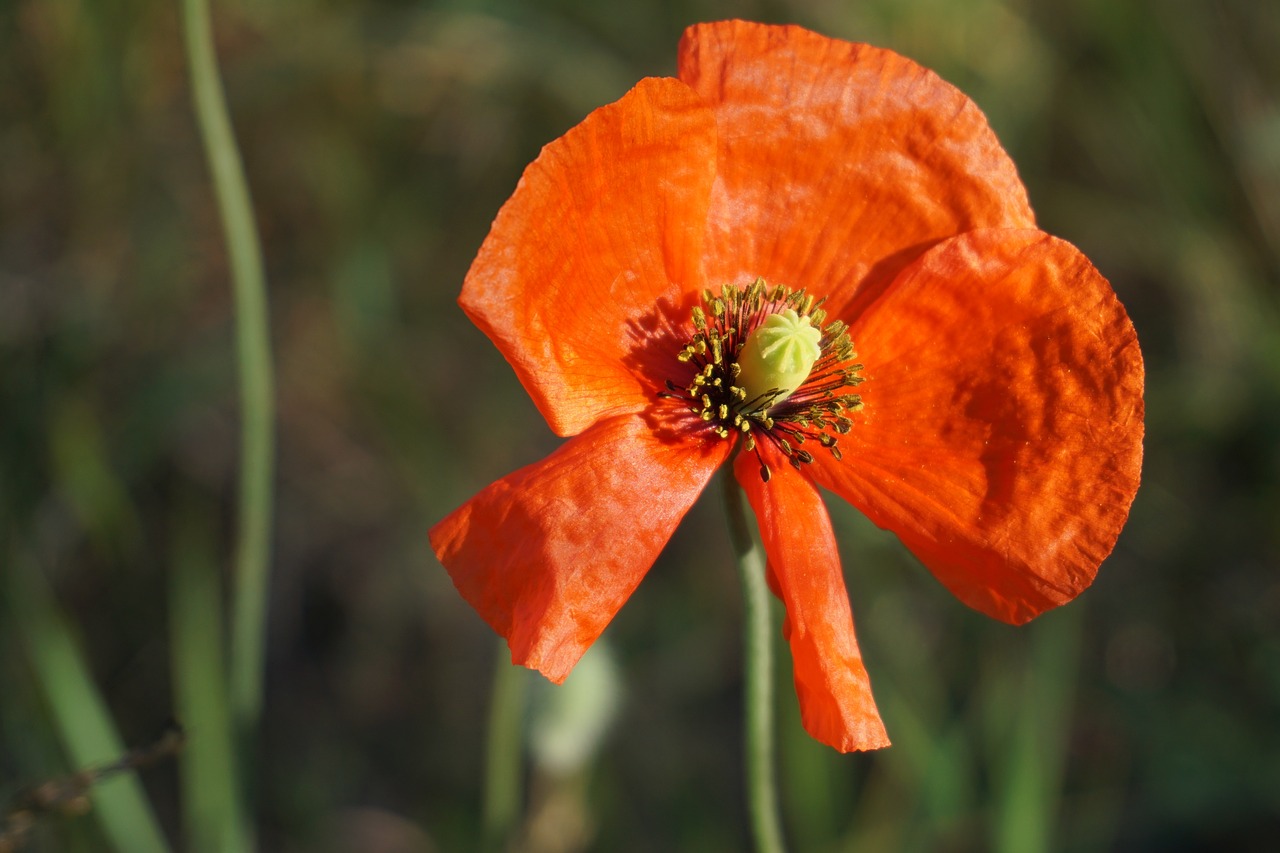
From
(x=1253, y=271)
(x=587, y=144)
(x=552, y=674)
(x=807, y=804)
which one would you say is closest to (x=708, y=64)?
(x=587, y=144)

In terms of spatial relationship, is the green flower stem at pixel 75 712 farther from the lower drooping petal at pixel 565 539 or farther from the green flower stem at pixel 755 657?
the green flower stem at pixel 755 657

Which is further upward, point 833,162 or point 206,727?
point 833,162

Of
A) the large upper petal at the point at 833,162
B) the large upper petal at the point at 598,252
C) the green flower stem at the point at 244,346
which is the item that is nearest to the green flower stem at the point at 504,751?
the green flower stem at the point at 244,346

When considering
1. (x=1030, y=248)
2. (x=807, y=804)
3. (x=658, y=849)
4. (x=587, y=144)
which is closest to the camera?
(x=587, y=144)

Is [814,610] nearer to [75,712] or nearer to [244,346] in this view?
[244,346]

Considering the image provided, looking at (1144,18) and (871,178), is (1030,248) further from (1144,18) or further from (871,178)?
(1144,18)

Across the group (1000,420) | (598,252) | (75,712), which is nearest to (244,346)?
(598,252)

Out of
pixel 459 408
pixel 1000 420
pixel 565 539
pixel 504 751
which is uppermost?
pixel 565 539
